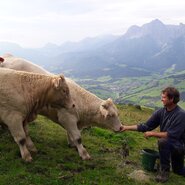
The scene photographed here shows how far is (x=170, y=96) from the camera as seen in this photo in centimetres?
1155

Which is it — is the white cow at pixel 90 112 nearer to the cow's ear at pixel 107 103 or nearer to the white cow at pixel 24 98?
the cow's ear at pixel 107 103

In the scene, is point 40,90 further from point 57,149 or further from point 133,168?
point 133,168

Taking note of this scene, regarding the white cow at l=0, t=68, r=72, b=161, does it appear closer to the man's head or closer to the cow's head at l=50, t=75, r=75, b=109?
the cow's head at l=50, t=75, r=75, b=109

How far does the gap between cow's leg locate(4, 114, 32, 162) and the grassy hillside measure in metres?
0.26

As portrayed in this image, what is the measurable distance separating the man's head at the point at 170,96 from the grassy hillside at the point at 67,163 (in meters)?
2.72

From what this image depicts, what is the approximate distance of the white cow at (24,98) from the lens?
11633mm

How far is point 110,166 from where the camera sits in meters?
12.6

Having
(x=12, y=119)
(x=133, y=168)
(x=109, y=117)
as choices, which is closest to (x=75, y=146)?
(x=109, y=117)

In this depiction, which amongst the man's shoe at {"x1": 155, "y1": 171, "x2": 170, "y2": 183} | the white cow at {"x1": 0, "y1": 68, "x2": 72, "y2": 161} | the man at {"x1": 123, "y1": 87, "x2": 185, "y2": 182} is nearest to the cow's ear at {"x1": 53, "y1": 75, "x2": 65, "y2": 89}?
the white cow at {"x1": 0, "y1": 68, "x2": 72, "y2": 161}

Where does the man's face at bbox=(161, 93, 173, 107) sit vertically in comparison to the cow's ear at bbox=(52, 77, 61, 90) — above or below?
below

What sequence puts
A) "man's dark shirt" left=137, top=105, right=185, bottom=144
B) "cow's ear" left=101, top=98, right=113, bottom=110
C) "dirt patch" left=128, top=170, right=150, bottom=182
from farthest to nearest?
"cow's ear" left=101, top=98, right=113, bottom=110 → "dirt patch" left=128, top=170, right=150, bottom=182 → "man's dark shirt" left=137, top=105, right=185, bottom=144

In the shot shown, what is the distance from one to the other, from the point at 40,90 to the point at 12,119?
1.55 meters

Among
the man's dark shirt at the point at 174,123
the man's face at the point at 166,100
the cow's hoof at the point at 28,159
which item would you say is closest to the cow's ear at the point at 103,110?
the man's dark shirt at the point at 174,123

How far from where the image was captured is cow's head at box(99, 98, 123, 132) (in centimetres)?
1450
